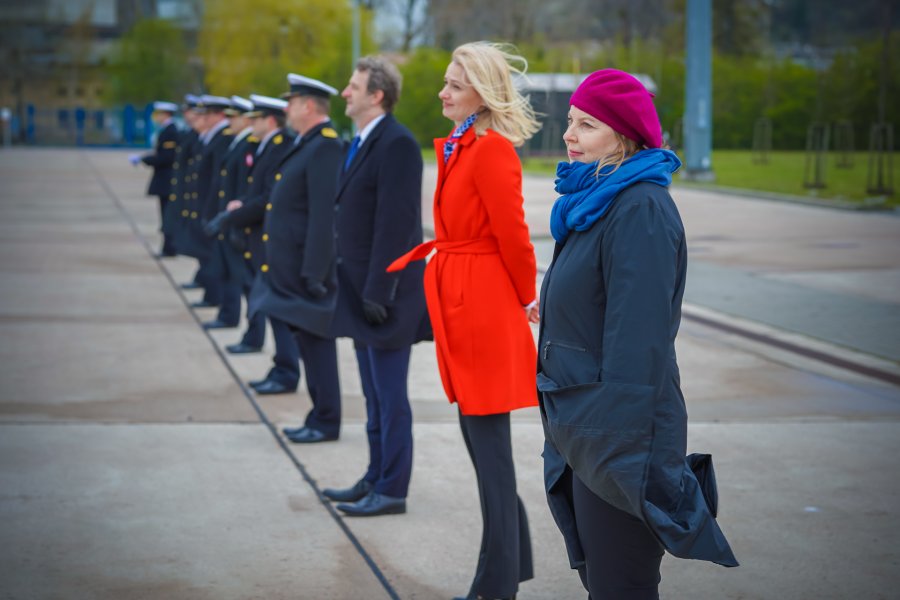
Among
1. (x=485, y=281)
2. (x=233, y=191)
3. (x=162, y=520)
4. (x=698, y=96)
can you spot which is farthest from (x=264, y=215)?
(x=698, y=96)

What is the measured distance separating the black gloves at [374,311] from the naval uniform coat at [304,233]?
108 cm

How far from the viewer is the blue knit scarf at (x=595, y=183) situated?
→ 2.87 metres

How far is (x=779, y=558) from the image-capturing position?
4.75 meters

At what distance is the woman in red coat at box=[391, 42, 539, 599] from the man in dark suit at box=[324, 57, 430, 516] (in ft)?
3.05

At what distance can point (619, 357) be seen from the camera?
2.77 metres

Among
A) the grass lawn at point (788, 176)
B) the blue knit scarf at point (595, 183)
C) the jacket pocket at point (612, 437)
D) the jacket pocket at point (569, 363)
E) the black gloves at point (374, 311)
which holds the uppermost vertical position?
the blue knit scarf at point (595, 183)

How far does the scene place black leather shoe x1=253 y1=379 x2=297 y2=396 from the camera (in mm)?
7648

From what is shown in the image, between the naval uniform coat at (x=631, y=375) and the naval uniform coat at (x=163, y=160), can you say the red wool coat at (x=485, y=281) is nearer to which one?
the naval uniform coat at (x=631, y=375)

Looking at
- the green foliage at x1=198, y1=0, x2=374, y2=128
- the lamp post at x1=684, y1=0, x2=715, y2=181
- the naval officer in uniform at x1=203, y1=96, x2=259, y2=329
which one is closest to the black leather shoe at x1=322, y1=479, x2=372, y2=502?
the naval officer in uniform at x1=203, y1=96, x2=259, y2=329

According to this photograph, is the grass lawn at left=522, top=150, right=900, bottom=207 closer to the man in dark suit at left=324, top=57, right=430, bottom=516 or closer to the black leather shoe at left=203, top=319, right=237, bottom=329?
the black leather shoe at left=203, top=319, right=237, bottom=329

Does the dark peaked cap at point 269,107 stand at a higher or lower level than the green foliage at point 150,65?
lower

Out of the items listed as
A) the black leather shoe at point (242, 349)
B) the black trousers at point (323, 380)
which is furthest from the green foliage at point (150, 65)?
the black trousers at point (323, 380)

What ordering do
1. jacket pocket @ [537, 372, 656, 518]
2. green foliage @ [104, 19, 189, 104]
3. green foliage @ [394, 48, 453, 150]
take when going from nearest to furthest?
1. jacket pocket @ [537, 372, 656, 518]
2. green foliage @ [394, 48, 453, 150]
3. green foliage @ [104, 19, 189, 104]

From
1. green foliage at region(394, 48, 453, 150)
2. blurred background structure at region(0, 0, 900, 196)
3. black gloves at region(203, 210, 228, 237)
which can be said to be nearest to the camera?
black gloves at region(203, 210, 228, 237)
